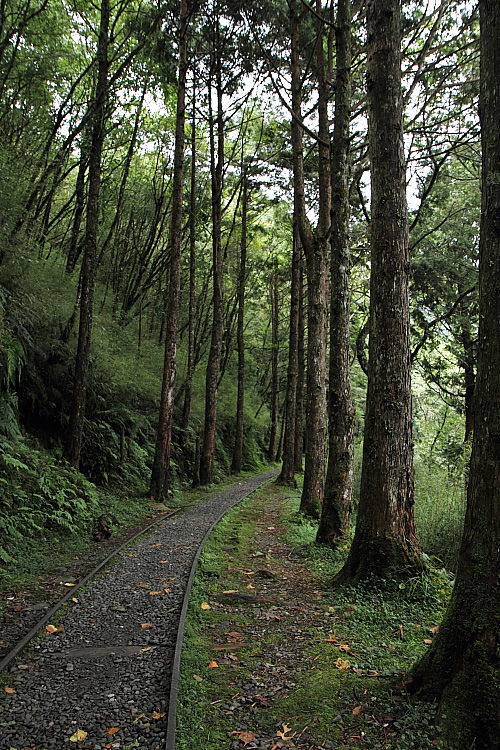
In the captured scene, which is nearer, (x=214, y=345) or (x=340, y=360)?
(x=340, y=360)

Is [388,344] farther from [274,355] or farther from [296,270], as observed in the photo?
[274,355]

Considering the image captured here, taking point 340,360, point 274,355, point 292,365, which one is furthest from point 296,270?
point 274,355

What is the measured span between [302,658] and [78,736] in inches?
79.2

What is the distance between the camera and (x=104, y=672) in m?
4.31

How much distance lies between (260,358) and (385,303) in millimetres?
30799

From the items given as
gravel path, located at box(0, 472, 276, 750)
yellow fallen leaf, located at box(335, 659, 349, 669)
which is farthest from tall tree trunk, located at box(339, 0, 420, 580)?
gravel path, located at box(0, 472, 276, 750)

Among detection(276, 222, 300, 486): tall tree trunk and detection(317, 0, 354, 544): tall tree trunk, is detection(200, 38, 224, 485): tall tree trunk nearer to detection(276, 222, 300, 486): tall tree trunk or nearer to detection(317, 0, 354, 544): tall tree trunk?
detection(276, 222, 300, 486): tall tree trunk

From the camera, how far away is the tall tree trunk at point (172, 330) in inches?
545

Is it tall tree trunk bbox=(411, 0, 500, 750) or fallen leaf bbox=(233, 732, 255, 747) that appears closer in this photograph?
tall tree trunk bbox=(411, 0, 500, 750)

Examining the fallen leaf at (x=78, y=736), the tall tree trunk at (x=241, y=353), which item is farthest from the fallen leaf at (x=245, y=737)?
the tall tree trunk at (x=241, y=353)

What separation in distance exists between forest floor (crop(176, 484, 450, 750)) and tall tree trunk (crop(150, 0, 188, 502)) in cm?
629

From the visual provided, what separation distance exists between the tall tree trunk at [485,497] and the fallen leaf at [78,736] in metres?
2.38

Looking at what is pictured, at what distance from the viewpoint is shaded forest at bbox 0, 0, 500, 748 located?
584cm

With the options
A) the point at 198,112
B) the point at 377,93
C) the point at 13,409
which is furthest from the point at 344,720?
the point at 198,112
